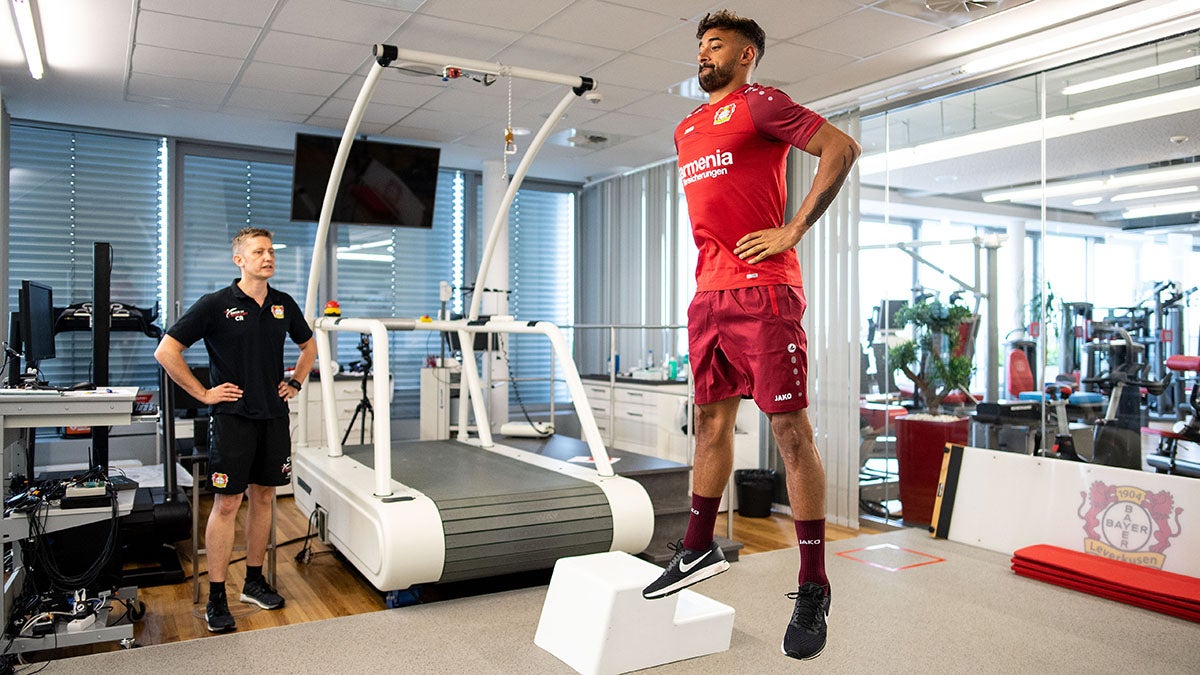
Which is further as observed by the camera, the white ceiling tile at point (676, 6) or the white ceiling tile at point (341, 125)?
the white ceiling tile at point (341, 125)

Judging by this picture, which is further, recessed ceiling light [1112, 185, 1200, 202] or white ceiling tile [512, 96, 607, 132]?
white ceiling tile [512, 96, 607, 132]

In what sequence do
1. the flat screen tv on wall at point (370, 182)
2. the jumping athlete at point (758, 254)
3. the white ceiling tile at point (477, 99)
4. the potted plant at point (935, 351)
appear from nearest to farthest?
the jumping athlete at point (758, 254)
the potted plant at point (935, 351)
the white ceiling tile at point (477, 99)
the flat screen tv on wall at point (370, 182)

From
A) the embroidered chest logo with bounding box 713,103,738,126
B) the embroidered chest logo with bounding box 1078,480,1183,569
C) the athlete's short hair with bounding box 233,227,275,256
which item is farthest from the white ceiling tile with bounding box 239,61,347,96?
the embroidered chest logo with bounding box 1078,480,1183,569

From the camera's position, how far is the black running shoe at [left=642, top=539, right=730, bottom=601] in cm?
219

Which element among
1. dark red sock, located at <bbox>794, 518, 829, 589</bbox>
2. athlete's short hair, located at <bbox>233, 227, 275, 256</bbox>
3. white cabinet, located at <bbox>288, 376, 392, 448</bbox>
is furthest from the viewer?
white cabinet, located at <bbox>288, 376, 392, 448</bbox>

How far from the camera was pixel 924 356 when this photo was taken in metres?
5.51

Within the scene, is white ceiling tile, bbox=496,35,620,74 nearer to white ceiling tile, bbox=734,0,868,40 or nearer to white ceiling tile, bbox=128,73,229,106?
white ceiling tile, bbox=734,0,868,40

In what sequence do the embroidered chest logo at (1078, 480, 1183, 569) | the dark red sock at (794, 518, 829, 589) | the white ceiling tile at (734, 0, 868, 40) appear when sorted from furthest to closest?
the embroidered chest logo at (1078, 480, 1183, 569), the white ceiling tile at (734, 0, 868, 40), the dark red sock at (794, 518, 829, 589)

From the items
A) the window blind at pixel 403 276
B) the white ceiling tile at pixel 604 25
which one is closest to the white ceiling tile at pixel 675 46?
the white ceiling tile at pixel 604 25

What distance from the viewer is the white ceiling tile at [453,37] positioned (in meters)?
4.45

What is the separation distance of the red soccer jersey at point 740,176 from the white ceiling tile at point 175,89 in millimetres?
4496

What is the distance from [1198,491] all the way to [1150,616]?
720 mm

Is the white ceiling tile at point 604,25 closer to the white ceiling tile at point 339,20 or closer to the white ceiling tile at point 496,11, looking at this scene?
the white ceiling tile at point 496,11

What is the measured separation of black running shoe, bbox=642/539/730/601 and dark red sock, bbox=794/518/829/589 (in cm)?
23
